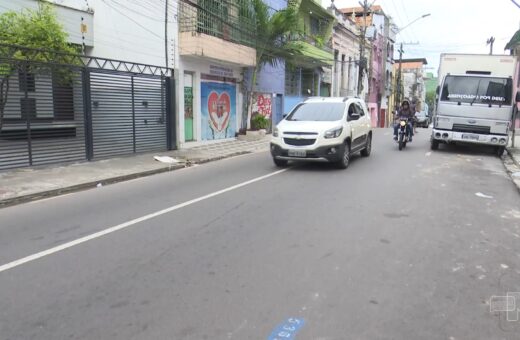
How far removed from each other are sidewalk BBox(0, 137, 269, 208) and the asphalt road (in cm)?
52

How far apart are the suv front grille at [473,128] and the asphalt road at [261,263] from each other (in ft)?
23.1

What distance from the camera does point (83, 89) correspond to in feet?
41.3

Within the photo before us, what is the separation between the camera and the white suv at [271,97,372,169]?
37.2ft

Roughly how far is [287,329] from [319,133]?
8.13 metres

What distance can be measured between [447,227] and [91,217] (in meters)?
5.18

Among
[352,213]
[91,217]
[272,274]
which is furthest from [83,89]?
[272,274]

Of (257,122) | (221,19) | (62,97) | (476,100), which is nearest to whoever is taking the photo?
(62,97)

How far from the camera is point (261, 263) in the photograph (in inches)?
195

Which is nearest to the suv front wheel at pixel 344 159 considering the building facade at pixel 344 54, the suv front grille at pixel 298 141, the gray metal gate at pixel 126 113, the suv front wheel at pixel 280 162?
the suv front grille at pixel 298 141

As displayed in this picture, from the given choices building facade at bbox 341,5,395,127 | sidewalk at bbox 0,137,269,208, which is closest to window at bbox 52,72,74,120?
sidewalk at bbox 0,137,269,208

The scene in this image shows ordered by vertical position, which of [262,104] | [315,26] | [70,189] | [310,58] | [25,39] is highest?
[315,26]

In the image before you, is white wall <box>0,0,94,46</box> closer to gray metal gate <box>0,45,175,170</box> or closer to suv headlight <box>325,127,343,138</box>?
gray metal gate <box>0,45,175,170</box>

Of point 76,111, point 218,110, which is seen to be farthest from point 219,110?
point 76,111

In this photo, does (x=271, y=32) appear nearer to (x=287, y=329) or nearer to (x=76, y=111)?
(x=76, y=111)
